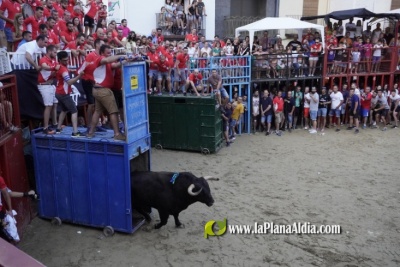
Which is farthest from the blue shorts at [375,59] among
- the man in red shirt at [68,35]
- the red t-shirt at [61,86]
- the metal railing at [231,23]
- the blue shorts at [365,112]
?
the red t-shirt at [61,86]

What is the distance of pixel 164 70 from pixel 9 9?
558 cm

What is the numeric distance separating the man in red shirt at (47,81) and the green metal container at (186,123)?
220 inches

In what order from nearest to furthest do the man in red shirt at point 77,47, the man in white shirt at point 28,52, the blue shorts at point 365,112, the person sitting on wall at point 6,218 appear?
the person sitting on wall at point 6,218
the man in white shirt at point 28,52
the man in red shirt at point 77,47
the blue shorts at point 365,112

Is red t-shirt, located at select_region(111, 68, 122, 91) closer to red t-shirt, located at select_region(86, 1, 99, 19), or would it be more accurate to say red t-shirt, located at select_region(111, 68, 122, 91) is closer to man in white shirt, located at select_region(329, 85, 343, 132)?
red t-shirt, located at select_region(86, 1, 99, 19)

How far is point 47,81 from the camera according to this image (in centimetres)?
978

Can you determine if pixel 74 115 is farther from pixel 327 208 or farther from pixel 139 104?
pixel 327 208

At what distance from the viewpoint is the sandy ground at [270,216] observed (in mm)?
8195

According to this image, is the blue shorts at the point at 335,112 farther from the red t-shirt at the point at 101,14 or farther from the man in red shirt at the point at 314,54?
the red t-shirt at the point at 101,14

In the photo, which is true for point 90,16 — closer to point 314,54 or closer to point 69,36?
point 69,36

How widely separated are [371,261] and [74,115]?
6739 millimetres

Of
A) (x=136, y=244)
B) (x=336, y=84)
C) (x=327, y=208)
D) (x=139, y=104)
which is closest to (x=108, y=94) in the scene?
(x=139, y=104)

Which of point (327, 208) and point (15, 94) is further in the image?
point (327, 208)

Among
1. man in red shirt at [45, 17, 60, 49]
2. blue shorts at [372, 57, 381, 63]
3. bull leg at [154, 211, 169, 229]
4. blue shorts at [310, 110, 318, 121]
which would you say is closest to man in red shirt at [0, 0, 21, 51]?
man in red shirt at [45, 17, 60, 49]

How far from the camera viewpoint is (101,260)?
316 inches
